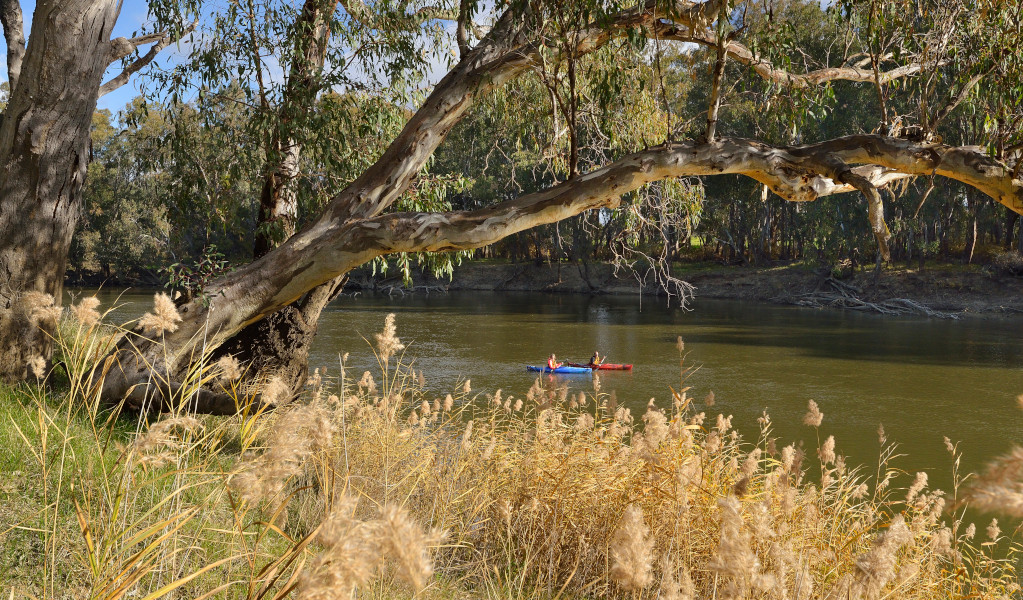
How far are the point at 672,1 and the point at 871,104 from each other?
2043 cm

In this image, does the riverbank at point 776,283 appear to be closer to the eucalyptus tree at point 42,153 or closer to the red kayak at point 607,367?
the red kayak at point 607,367

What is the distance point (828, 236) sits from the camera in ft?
77.5

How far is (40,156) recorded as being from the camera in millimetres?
4156

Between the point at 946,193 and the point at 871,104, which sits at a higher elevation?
the point at 871,104

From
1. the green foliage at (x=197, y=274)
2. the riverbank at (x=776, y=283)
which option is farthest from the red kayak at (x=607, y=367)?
the green foliage at (x=197, y=274)

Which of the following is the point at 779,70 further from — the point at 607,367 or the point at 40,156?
the point at 607,367

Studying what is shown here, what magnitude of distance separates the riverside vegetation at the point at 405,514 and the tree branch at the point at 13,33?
7.11ft

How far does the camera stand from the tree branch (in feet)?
16.3

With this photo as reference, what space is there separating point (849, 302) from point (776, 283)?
3536mm

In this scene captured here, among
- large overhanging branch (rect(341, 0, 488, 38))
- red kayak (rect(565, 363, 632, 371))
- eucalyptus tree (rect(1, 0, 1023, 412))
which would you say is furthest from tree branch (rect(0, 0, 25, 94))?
red kayak (rect(565, 363, 632, 371))

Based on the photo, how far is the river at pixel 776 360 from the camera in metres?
8.91

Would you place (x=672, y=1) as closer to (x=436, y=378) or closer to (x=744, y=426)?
(x=744, y=426)

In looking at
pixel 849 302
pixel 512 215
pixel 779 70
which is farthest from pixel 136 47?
pixel 849 302

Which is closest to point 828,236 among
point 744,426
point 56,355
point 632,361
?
point 632,361
